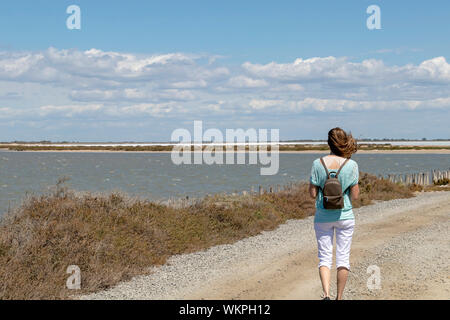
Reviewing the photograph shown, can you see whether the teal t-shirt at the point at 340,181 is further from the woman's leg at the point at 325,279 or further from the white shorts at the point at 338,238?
the woman's leg at the point at 325,279

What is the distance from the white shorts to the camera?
23.1ft

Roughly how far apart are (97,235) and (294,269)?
4434mm

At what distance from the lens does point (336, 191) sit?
22.2ft

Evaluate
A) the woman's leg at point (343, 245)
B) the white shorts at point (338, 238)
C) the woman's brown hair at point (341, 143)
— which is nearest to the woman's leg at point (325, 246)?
the white shorts at point (338, 238)

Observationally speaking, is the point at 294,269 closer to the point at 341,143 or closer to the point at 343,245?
the point at 343,245

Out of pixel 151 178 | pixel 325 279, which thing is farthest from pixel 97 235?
pixel 151 178

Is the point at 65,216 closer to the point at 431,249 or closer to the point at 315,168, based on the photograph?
the point at 315,168

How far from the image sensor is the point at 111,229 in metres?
11.7

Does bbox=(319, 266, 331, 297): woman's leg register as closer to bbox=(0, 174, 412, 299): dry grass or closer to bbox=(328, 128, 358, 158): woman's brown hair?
bbox=(328, 128, 358, 158): woman's brown hair

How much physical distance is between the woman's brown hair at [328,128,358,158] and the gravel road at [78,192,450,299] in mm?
2665

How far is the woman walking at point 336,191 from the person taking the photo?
6812 millimetres

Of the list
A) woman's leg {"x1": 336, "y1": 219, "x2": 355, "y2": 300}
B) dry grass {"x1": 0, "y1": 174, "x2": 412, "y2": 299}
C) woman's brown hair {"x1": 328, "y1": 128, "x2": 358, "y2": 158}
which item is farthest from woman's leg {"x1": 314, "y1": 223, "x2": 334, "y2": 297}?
dry grass {"x1": 0, "y1": 174, "x2": 412, "y2": 299}
